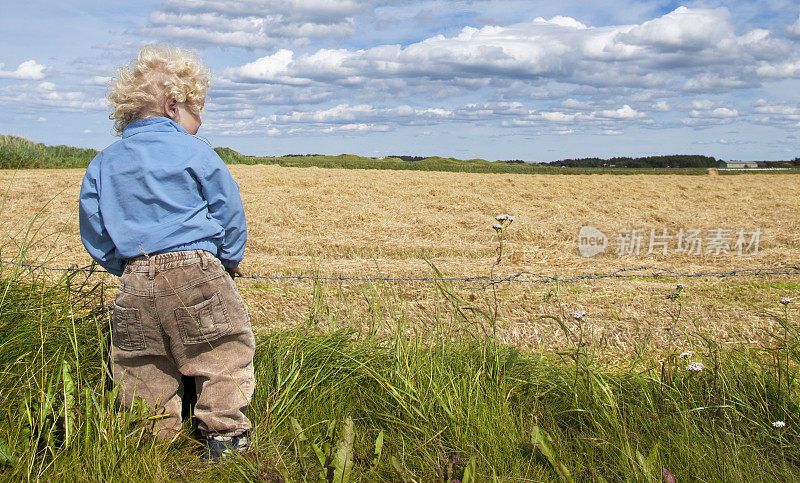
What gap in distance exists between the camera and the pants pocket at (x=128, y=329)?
7.36 feet

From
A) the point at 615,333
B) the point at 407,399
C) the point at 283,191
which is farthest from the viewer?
the point at 283,191

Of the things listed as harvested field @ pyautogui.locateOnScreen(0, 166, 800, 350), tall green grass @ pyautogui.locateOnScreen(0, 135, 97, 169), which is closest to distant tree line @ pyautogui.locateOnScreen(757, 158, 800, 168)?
harvested field @ pyautogui.locateOnScreen(0, 166, 800, 350)

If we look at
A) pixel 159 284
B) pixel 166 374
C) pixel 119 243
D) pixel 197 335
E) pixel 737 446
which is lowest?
pixel 737 446

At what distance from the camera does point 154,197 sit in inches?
89.4

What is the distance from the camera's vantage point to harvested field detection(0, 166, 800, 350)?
188 inches

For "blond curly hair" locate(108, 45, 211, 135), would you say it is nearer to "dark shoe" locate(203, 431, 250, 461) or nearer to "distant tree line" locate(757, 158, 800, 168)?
"dark shoe" locate(203, 431, 250, 461)

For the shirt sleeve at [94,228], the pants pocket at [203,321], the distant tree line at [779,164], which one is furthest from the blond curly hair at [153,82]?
the distant tree line at [779,164]

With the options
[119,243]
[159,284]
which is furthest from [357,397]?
[119,243]

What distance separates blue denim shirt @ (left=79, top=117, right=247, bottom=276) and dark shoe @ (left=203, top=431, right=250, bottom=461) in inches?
29.9

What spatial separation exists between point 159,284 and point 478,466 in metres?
1.39

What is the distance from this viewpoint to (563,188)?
1487 centimetres

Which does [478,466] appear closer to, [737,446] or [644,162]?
[737,446]

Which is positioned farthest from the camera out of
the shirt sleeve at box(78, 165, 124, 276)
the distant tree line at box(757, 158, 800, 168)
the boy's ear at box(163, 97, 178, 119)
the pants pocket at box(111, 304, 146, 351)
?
the distant tree line at box(757, 158, 800, 168)

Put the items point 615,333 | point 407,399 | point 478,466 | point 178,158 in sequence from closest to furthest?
point 478,466
point 178,158
point 407,399
point 615,333
